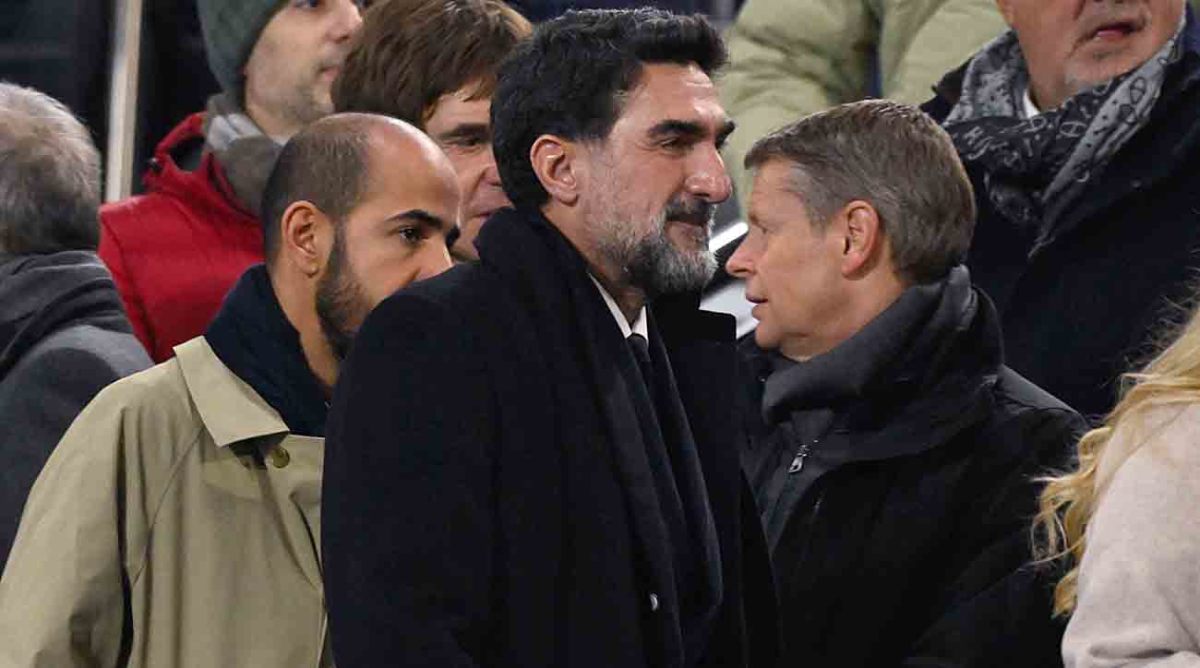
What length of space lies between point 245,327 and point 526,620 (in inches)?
31.8

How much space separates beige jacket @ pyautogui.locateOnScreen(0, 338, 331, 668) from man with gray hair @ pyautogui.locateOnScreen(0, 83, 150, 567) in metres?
0.36

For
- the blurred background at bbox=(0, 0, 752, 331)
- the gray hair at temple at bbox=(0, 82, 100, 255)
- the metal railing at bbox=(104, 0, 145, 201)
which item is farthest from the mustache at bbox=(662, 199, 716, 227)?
the metal railing at bbox=(104, 0, 145, 201)

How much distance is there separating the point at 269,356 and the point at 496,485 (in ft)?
2.25

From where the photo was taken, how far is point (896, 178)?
4102 millimetres


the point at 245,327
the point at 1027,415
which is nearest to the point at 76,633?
the point at 245,327

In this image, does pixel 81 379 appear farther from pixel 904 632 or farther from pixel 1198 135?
pixel 1198 135

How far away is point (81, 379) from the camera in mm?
3965

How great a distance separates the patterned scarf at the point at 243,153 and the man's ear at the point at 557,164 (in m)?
1.43

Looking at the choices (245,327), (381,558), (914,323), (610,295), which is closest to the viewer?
(381,558)

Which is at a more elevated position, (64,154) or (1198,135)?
(1198,135)

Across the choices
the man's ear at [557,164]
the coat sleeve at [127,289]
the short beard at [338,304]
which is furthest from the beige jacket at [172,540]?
the coat sleeve at [127,289]

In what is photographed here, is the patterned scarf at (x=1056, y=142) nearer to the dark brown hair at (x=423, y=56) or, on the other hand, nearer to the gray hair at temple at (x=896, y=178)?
the gray hair at temple at (x=896, y=178)

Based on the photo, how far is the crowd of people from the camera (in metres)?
3.07

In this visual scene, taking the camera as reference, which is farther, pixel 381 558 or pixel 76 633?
pixel 76 633
